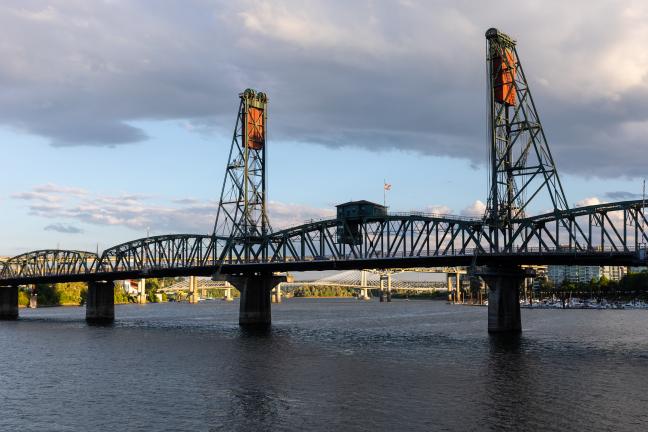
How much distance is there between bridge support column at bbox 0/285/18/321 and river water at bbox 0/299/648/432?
91.3 metres

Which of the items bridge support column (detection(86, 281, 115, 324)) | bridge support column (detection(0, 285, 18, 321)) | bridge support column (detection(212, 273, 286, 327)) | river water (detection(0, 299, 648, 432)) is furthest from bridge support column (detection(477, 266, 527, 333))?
bridge support column (detection(0, 285, 18, 321))

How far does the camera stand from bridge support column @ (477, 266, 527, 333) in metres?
110

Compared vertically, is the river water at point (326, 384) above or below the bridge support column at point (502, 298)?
below

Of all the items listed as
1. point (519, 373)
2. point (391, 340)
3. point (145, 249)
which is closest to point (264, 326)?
point (391, 340)

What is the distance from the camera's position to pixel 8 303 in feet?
625

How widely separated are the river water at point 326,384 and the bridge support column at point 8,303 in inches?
3593

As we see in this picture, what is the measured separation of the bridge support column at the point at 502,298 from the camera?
110 meters

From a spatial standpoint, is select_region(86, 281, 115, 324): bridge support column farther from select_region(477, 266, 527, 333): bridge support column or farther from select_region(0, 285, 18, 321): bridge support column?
select_region(477, 266, 527, 333): bridge support column

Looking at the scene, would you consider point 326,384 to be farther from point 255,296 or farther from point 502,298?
point 255,296

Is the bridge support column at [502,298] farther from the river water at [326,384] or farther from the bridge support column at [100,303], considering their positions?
the bridge support column at [100,303]

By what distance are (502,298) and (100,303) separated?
103m

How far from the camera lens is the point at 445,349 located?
88.6 m

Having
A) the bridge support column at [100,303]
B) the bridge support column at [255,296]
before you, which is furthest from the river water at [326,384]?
the bridge support column at [100,303]

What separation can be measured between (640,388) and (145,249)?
13184 centimetres
